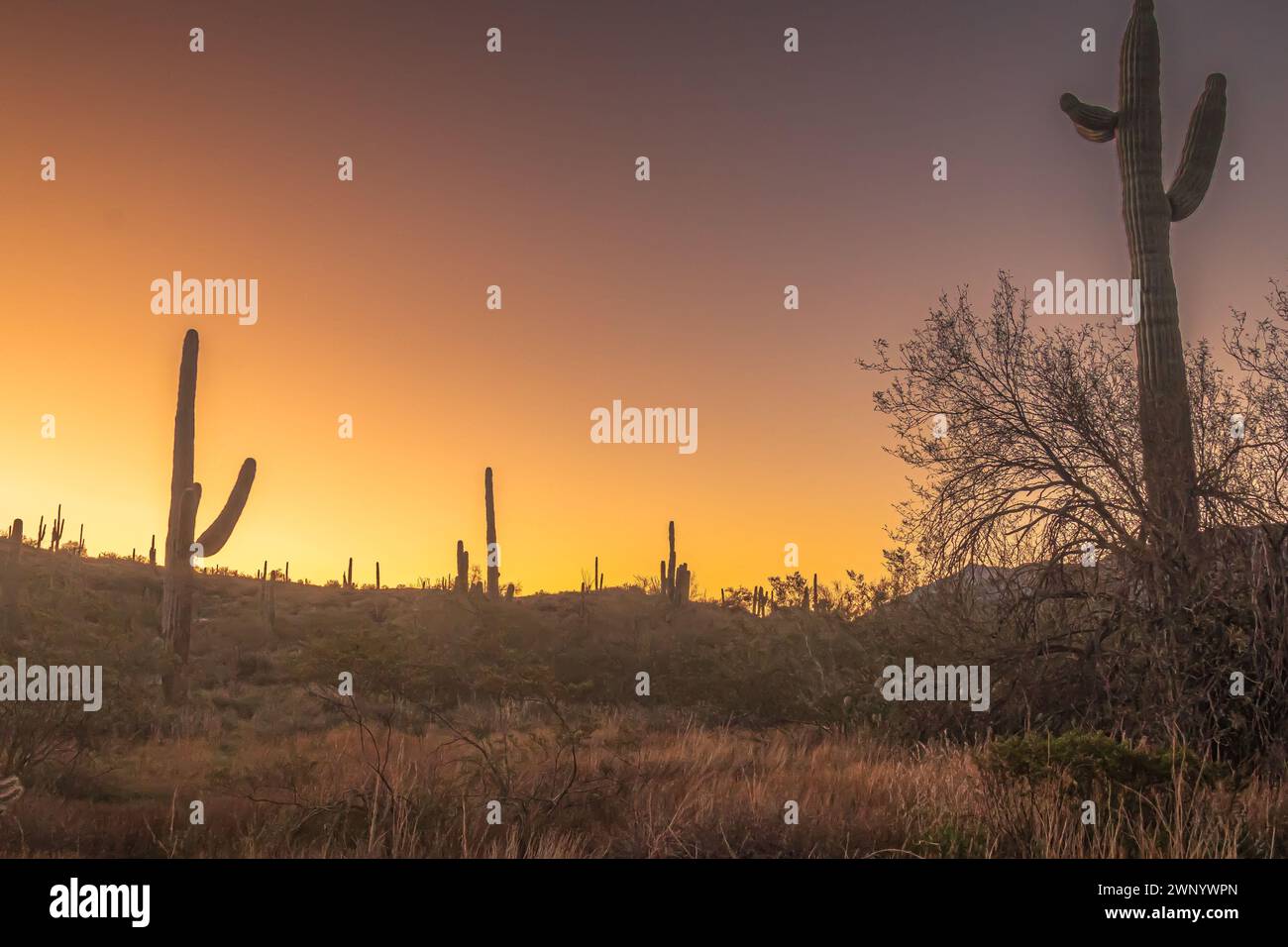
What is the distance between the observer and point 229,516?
19297 millimetres

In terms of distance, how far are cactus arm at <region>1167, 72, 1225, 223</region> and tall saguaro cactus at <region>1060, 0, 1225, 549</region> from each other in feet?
0.04

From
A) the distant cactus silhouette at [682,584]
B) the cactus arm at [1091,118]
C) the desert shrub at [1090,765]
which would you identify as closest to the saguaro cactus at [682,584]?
the distant cactus silhouette at [682,584]

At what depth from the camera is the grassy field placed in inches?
269

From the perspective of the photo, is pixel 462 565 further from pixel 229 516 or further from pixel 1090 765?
pixel 1090 765

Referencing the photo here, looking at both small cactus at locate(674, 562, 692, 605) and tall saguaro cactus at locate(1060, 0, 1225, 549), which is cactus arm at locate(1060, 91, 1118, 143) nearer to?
tall saguaro cactus at locate(1060, 0, 1225, 549)

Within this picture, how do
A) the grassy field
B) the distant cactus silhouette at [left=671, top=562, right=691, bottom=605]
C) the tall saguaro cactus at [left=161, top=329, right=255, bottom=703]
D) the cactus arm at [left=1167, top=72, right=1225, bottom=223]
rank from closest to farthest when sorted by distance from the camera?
the grassy field < the cactus arm at [left=1167, top=72, right=1225, bottom=223] < the tall saguaro cactus at [left=161, top=329, right=255, bottom=703] < the distant cactus silhouette at [left=671, top=562, right=691, bottom=605]

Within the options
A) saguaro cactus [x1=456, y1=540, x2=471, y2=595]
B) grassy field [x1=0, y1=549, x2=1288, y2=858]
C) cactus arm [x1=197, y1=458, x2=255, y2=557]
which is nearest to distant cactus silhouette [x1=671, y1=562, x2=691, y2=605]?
saguaro cactus [x1=456, y1=540, x2=471, y2=595]

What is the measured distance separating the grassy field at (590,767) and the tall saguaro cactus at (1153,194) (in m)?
3.88

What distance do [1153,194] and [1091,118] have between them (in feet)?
4.91

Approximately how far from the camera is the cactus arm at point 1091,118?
13.4 meters

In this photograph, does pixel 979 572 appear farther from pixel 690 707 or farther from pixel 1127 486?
pixel 690 707

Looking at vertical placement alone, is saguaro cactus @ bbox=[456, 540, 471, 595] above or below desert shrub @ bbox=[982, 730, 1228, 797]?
above

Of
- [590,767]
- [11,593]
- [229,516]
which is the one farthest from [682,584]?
[590,767]

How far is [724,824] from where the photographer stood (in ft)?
23.2
